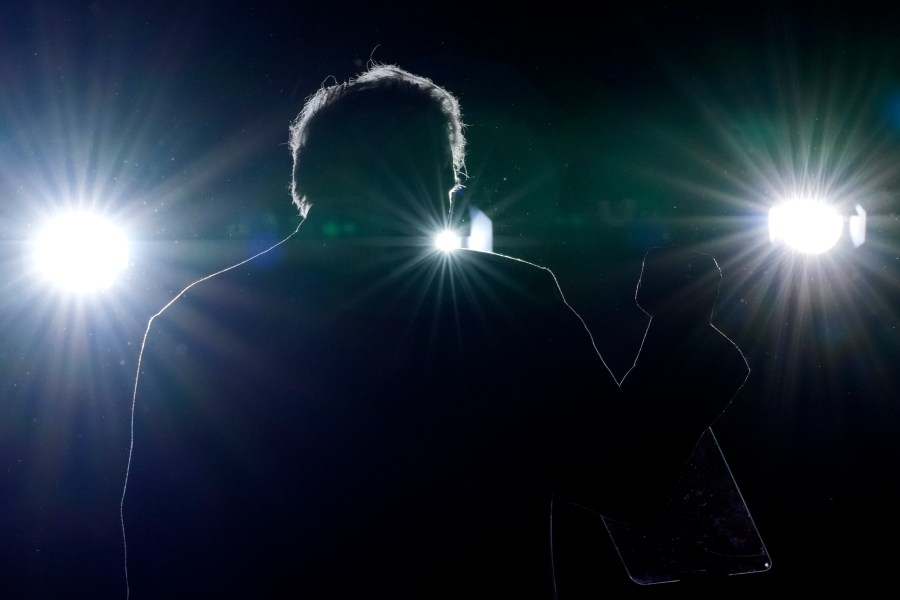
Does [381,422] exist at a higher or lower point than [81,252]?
lower

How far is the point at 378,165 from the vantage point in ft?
2.22

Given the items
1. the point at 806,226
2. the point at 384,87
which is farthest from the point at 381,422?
the point at 806,226

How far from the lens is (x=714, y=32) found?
6.40 ft

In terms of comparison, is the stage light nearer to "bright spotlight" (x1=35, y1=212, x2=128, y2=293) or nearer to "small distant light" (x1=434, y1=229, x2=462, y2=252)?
"small distant light" (x1=434, y1=229, x2=462, y2=252)

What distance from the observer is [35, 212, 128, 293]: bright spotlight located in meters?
1.77

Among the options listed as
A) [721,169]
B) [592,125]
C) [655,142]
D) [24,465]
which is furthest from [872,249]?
[24,465]

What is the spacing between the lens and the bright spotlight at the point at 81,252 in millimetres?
1766

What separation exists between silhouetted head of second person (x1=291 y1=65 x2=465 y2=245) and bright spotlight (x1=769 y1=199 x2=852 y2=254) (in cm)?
171

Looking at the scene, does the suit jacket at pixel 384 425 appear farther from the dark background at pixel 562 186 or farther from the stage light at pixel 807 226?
the stage light at pixel 807 226

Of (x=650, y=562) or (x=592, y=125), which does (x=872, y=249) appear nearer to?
(x=592, y=125)

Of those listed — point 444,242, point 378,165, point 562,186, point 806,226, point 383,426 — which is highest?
point 562,186

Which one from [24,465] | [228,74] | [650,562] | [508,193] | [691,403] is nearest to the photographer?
[691,403]

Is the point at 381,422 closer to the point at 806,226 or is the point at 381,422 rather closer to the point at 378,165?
the point at 378,165

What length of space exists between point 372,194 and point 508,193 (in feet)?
4.73
